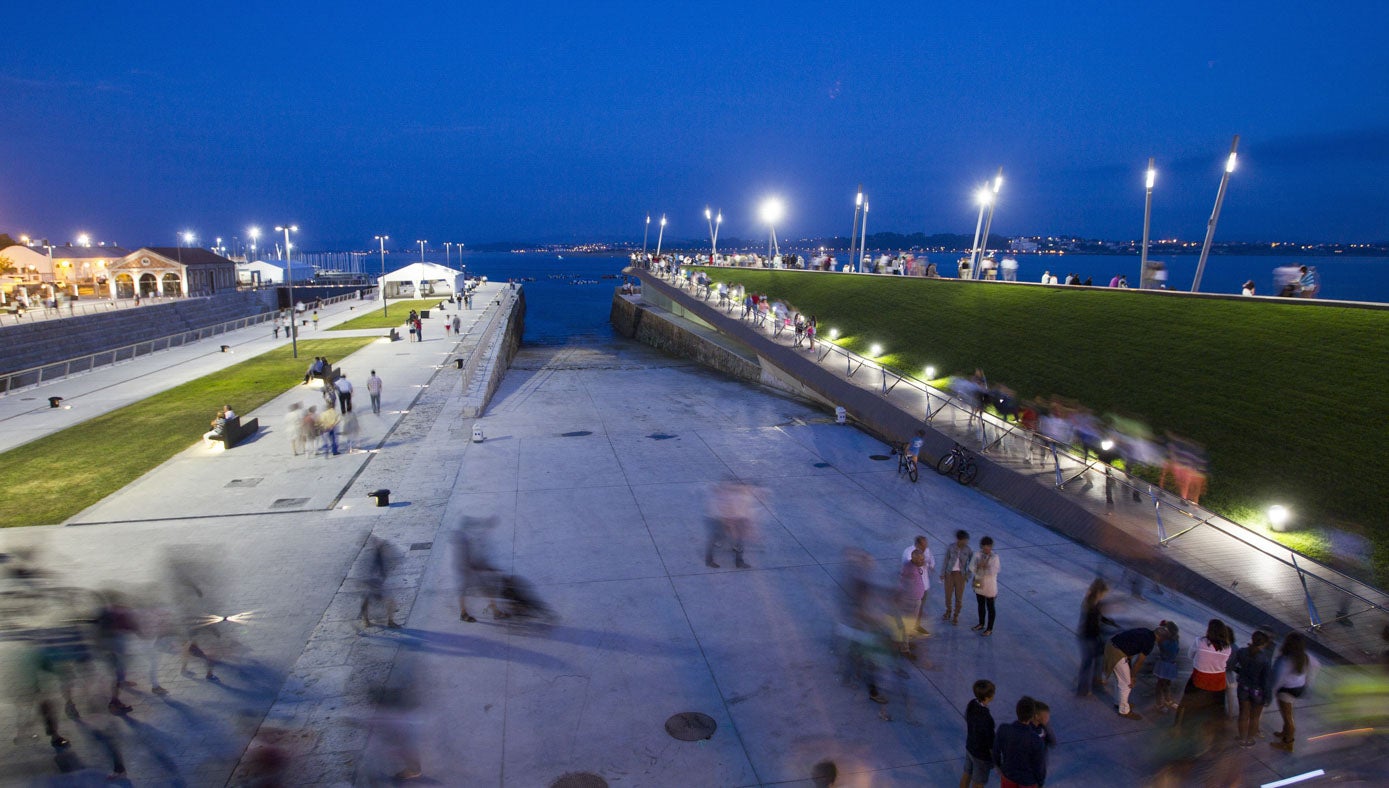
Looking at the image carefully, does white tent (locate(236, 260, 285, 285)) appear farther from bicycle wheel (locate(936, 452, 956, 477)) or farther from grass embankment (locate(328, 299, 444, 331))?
bicycle wheel (locate(936, 452, 956, 477))

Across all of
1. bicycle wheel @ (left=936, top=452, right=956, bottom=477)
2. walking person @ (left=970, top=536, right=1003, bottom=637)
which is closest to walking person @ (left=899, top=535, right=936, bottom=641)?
walking person @ (left=970, top=536, right=1003, bottom=637)

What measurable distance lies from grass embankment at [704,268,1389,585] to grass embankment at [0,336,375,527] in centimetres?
2237

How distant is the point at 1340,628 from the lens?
29.5ft

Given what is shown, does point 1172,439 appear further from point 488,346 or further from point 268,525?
point 488,346

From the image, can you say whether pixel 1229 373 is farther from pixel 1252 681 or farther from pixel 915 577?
pixel 915 577

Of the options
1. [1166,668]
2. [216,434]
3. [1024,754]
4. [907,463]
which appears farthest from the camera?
[216,434]

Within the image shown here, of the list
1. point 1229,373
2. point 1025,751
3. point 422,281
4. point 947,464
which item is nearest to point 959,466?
point 947,464

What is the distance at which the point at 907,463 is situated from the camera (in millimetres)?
16156

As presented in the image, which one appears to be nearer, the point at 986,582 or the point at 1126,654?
the point at 1126,654

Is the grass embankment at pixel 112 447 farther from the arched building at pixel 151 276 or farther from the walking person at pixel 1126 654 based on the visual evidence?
the arched building at pixel 151 276

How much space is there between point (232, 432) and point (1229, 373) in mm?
24363

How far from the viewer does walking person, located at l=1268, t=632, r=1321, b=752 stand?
6727 millimetres

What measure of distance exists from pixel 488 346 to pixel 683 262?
44.8m

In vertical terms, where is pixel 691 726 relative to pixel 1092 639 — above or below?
below
